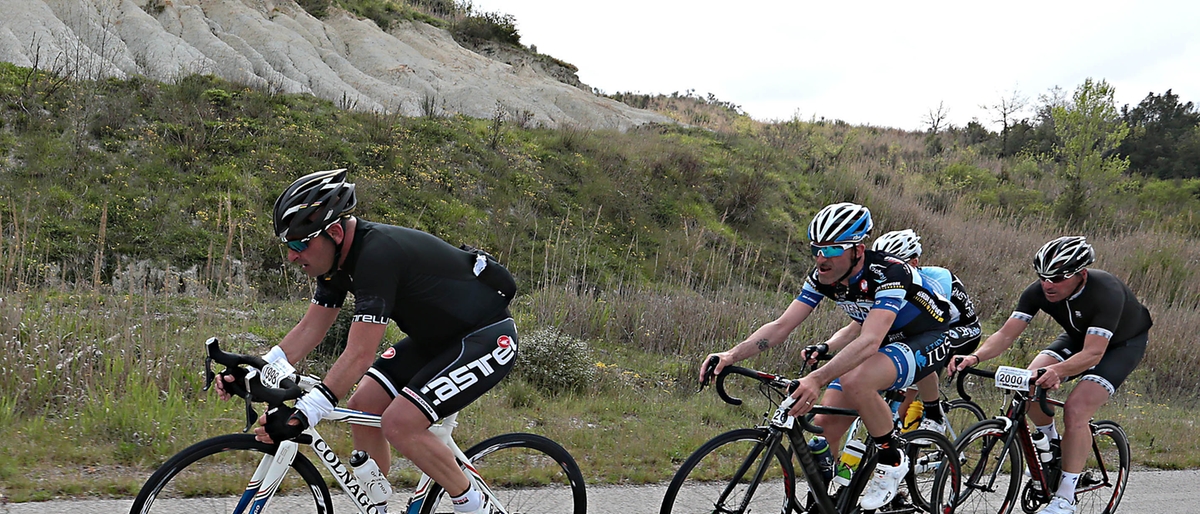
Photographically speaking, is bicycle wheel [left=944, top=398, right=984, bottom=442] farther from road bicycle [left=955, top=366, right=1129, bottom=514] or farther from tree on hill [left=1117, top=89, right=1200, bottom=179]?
tree on hill [left=1117, top=89, right=1200, bottom=179]

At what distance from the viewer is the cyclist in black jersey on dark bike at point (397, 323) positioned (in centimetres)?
329

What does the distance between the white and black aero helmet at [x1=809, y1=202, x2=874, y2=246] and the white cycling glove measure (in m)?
2.67

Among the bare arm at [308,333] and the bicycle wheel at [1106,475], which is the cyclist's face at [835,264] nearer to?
the bicycle wheel at [1106,475]

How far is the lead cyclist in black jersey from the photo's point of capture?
521cm

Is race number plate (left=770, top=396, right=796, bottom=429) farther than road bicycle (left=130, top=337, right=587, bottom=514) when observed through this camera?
Yes

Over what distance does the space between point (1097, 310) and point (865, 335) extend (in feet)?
7.26

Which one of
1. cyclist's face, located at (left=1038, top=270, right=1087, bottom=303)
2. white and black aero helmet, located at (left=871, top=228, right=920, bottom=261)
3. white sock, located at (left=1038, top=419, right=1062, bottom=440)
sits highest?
white and black aero helmet, located at (left=871, top=228, right=920, bottom=261)

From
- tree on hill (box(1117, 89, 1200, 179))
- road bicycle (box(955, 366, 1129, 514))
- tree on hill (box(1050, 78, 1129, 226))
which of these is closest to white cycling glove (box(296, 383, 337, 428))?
road bicycle (box(955, 366, 1129, 514))

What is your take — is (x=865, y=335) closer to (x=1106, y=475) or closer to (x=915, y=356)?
(x=915, y=356)

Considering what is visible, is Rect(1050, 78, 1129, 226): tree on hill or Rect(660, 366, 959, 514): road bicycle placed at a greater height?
Rect(1050, 78, 1129, 226): tree on hill

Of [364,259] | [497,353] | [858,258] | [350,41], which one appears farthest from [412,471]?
[350,41]

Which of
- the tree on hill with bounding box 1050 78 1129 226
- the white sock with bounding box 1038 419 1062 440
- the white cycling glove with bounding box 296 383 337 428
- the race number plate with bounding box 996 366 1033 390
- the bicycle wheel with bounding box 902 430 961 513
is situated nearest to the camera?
the white cycling glove with bounding box 296 383 337 428

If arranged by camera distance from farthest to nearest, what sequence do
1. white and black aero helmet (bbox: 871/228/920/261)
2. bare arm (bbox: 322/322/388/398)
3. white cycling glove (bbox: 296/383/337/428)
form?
white and black aero helmet (bbox: 871/228/920/261)
bare arm (bbox: 322/322/388/398)
white cycling glove (bbox: 296/383/337/428)

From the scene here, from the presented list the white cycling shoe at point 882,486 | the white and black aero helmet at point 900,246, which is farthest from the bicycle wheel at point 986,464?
the white and black aero helmet at point 900,246
